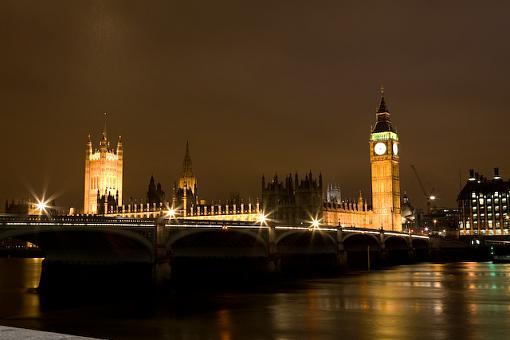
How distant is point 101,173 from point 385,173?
75.6 metres

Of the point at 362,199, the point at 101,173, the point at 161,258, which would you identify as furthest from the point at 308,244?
the point at 101,173

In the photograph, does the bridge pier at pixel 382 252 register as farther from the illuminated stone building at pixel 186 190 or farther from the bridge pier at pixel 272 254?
the illuminated stone building at pixel 186 190

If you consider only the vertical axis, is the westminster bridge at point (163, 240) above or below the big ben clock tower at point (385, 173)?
below

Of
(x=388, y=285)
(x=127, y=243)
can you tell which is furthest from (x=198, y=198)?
(x=388, y=285)

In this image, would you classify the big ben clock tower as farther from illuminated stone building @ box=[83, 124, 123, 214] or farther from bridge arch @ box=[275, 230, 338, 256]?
illuminated stone building @ box=[83, 124, 123, 214]

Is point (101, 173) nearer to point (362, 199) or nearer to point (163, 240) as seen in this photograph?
point (362, 199)

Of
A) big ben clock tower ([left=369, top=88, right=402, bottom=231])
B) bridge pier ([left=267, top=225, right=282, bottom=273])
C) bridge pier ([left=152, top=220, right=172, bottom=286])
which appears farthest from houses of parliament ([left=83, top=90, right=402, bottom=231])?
bridge pier ([left=152, top=220, right=172, bottom=286])

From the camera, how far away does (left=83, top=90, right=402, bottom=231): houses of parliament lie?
117m

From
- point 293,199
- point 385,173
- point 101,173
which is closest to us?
point 293,199

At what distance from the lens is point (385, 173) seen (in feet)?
469

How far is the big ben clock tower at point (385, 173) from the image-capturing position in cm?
13988

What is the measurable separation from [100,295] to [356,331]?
23.8 meters

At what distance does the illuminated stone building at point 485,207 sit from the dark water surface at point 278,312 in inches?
4301

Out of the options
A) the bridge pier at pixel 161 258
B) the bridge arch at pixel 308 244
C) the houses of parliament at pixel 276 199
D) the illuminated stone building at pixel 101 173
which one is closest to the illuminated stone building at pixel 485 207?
the houses of parliament at pixel 276 199
